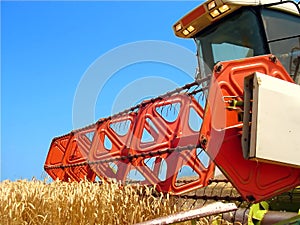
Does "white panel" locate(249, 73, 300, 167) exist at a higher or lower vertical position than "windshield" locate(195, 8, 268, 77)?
lower

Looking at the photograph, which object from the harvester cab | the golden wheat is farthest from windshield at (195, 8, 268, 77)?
the golden wheat

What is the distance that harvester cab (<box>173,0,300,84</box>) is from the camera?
396cm

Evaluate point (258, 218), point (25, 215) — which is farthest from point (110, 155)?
point (258, 218)

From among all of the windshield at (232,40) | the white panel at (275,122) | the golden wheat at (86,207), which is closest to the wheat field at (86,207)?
the golden wheat at (86,207)

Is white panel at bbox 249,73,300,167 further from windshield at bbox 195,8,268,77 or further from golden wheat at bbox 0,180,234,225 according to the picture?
windshield at bbox 195,8,268,77

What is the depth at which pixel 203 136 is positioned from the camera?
2.74 meters

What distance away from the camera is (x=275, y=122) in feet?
8.52

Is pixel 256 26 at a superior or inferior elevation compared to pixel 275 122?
superior

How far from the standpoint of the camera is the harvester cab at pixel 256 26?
3963mm

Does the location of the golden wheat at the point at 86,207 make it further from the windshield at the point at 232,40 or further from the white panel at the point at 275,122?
the windshield at the point at 232,40

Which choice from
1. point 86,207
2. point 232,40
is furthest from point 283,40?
point 86,207

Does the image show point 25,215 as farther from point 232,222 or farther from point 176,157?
point 232,222

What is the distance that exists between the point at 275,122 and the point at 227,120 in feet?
0.97

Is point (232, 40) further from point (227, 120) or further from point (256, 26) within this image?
point (227, 120)
